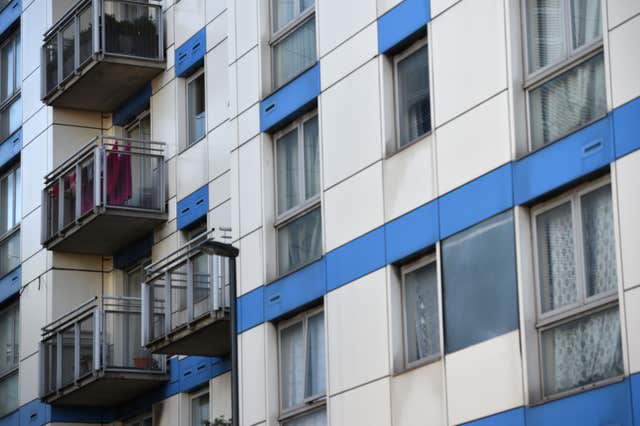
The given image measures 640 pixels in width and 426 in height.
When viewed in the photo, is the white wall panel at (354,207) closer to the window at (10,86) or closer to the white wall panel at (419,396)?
the white wall panel at (419,396)

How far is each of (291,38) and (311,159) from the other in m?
2.20

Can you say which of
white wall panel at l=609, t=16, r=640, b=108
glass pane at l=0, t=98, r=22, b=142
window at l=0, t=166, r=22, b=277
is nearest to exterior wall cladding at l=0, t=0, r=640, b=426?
white wall panel at l=609, t=16, r=640, b=108

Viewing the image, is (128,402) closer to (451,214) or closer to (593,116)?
(451,214)

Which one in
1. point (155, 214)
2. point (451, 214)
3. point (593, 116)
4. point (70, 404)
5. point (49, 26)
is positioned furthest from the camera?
point (49, 26)

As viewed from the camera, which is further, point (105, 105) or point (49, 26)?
point (49, 26)

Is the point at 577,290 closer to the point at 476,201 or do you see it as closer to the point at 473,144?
the point at 476,201

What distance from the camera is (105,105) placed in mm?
39188

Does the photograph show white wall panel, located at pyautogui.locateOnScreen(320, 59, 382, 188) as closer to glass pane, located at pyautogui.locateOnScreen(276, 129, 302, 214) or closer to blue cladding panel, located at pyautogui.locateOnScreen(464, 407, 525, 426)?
glass pane, located at pyautogui.locateOnScreen(276, 129, 302, 214)

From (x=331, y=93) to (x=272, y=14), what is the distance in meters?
3.15

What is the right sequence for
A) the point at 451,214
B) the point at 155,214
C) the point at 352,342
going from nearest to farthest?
the point at 451,214 → the point at 352,342 → the point at 155,214

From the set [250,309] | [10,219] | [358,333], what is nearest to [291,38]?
[250,309]

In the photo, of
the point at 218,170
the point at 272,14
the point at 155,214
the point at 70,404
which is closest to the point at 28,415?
the point at 70,404

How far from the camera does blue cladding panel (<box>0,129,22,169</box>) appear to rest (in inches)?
1681

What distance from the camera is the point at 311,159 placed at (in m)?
27.9
